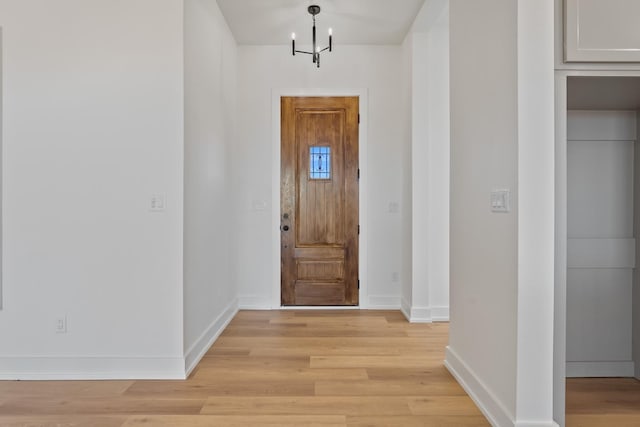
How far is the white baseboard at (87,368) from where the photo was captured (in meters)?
2.68

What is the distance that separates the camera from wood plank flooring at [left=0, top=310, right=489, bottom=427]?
2.18 m

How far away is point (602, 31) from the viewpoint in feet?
6.18

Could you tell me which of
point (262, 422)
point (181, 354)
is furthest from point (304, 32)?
point (262, 422)

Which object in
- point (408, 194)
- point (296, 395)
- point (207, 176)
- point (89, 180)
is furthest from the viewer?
point (408, 194)

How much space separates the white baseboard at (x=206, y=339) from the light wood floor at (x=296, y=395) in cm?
7

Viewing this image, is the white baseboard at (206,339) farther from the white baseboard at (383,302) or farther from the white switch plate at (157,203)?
the white baseboard at (383,302)

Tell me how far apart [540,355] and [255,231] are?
3235mm

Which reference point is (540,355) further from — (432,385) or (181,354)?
(181,354)

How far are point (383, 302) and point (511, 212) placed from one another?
282 centimetres

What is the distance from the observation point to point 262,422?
2.13 metres

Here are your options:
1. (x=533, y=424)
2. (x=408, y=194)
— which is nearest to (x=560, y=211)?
(x=533, y=424)

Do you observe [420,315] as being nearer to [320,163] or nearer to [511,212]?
[320,163]

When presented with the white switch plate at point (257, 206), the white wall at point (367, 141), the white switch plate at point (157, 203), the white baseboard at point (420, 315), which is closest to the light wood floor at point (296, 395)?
the white baseboard at point (420, 315)

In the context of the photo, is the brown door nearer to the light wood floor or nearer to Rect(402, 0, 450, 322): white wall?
Rect(402, 0, 450, 322): white wall
